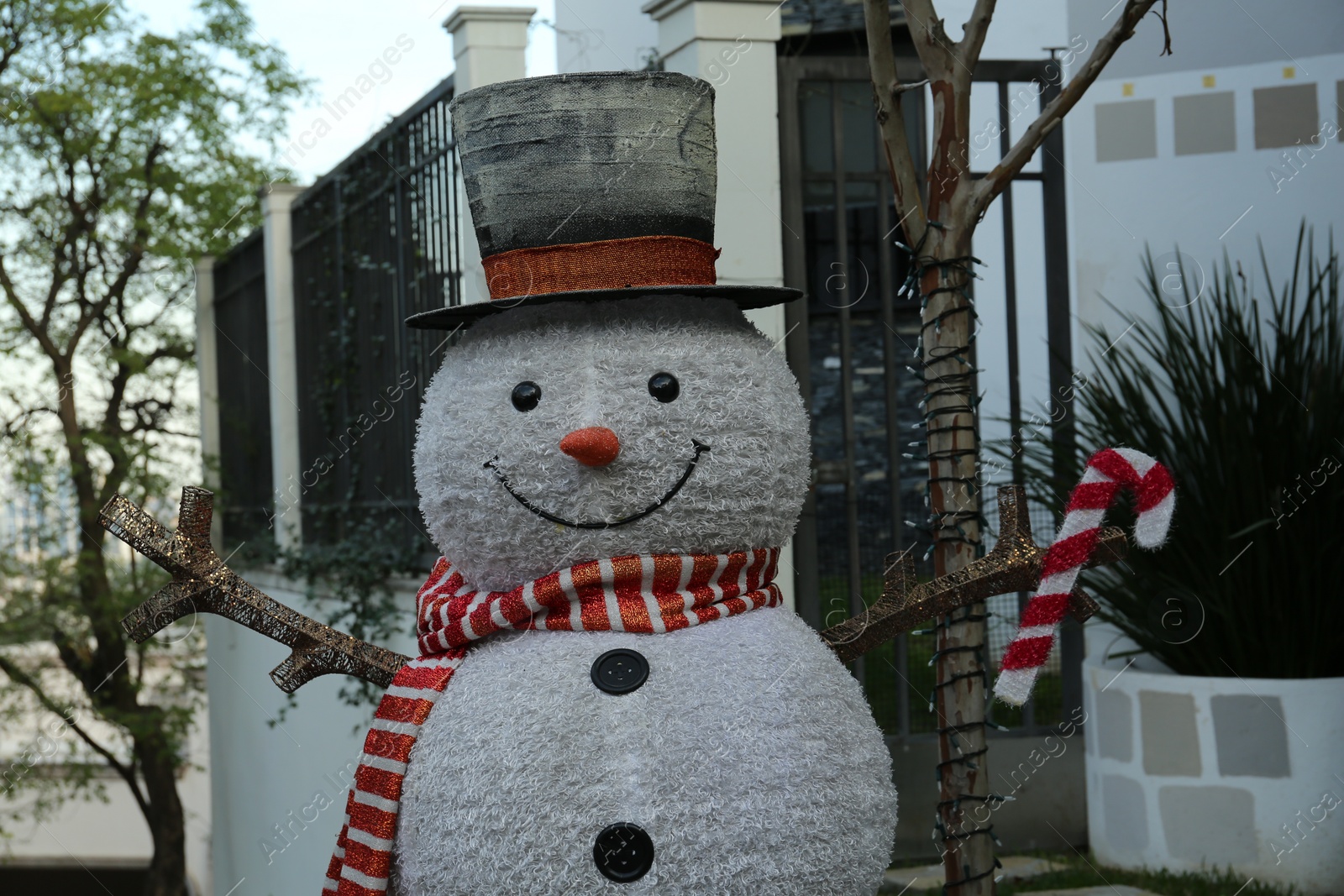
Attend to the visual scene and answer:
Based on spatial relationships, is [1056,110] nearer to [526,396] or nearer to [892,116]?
[892,116]

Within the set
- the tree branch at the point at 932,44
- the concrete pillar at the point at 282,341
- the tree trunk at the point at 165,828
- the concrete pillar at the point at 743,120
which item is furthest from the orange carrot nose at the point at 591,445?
the tree trunk at the point at 165,828

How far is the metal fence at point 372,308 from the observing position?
4.91m

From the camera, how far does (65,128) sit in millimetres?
9719

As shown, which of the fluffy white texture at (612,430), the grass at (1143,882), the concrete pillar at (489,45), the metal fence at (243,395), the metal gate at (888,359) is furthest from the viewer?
the metal fence at (243,395)

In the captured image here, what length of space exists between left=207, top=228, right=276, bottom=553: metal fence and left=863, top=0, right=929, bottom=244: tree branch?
5455 millimetres

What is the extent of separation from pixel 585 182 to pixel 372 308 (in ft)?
12.6

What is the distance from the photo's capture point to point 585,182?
2.09 metres

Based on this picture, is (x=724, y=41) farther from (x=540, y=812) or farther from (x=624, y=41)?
(x=624, y=41)

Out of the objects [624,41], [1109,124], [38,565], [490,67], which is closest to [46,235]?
[38,565]

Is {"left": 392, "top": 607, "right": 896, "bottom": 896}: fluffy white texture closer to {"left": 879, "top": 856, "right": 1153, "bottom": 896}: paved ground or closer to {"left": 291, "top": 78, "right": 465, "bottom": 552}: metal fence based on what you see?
{"left": 879, "top": 856, "right": 1153, "bottom": 896}: paved ground

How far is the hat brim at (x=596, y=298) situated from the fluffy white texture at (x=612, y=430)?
3cm

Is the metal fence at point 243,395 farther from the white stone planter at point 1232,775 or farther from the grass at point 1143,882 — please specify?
the white stone planter at point 1232,775

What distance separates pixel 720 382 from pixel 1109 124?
322 centimetres

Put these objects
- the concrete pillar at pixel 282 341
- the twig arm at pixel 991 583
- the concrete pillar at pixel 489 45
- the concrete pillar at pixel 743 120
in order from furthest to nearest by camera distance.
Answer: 1. the concrete pillar at pixel 282 341
2. the concrete pillar at pixel 489 45
3. the concrete pillar at pixel 743 120
4. the twig arm at pixel 991 583
